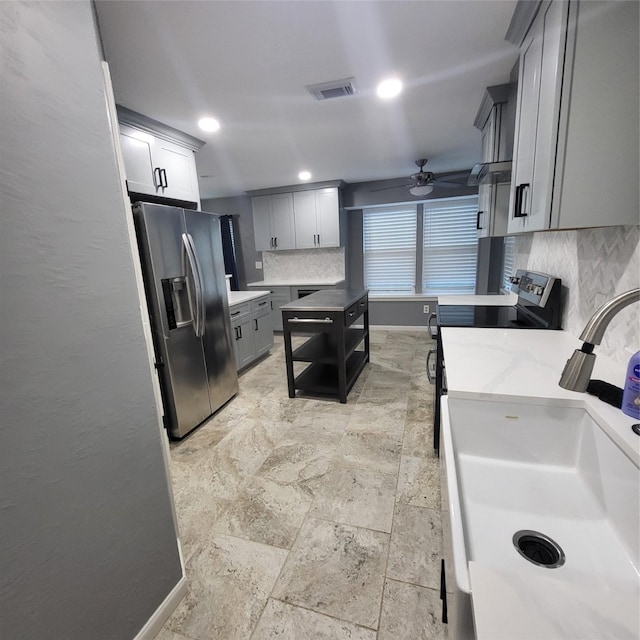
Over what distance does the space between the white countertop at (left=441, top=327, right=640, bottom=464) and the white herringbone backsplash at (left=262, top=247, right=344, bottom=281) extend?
151 inches

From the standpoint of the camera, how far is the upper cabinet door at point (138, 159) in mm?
2305

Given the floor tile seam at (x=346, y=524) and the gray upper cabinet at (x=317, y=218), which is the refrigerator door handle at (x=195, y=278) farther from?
the gray upper cabinet at (x=317, y=218)

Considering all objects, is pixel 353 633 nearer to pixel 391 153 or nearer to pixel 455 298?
pixel 455 298

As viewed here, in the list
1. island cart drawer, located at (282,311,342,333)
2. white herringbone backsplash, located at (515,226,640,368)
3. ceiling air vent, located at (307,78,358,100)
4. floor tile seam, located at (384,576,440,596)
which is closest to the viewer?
white herringbone backsplash, located at (515,226,640,368)

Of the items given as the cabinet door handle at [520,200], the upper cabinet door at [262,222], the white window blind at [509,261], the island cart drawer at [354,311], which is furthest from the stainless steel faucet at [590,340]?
the upper cabinet door at [262,222]

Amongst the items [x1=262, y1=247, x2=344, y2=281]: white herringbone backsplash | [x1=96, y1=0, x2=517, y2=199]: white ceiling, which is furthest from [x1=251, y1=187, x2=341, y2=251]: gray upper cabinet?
[x1=96, y1=0, x2=517, y2=199]: white ceiling

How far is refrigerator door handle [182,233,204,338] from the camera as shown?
232cm

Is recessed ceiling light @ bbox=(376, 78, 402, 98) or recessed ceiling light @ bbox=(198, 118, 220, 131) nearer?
recessed ceiling light @ bbox=(376, 78, 402, 98)

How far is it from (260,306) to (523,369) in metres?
3.29

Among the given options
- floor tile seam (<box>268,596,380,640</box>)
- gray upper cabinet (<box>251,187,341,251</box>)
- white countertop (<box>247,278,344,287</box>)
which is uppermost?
gray upper cabinet (<box>251,187,341,251</box>)

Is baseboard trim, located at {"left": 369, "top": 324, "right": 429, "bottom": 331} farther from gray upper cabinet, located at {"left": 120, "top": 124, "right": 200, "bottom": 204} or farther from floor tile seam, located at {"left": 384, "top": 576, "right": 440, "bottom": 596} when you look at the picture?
floor tile seam, located at {"left": 384, "top": 576, "right": 440, "bottom": 596}

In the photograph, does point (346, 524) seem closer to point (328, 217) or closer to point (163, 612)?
point (163, 612)

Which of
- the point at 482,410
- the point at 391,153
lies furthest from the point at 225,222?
the point at 482,410

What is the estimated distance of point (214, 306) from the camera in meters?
2.71
